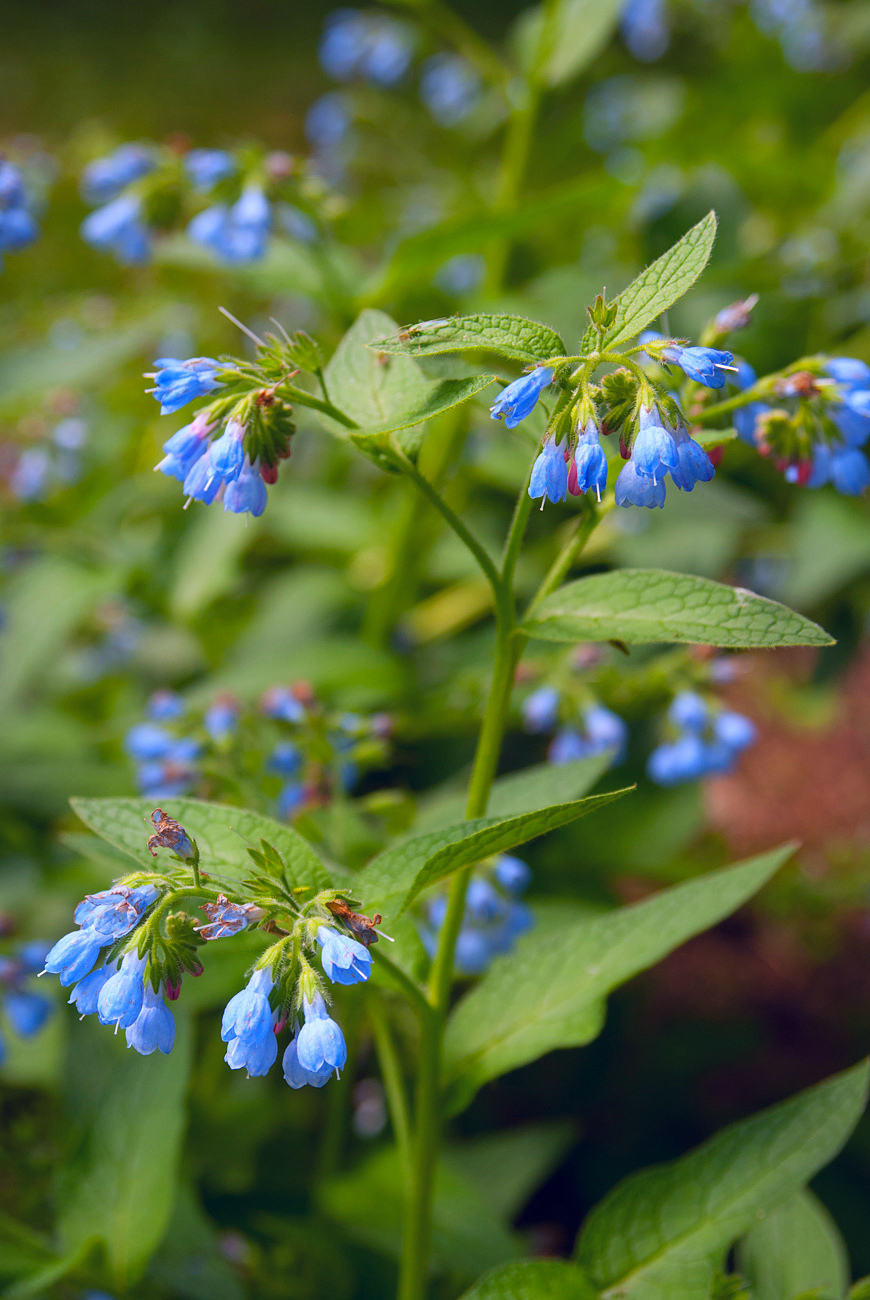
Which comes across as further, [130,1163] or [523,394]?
[130,1163]

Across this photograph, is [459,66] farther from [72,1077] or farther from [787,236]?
[72,1077]

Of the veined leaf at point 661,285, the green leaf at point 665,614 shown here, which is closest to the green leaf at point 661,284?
the veined leaf at point 661,285

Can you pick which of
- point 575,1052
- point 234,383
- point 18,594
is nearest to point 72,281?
point 18,594

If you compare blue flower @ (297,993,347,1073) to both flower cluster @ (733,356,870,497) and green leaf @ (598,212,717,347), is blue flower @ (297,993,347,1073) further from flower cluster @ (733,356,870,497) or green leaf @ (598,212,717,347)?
flower cluster @ (733,356,870,497)

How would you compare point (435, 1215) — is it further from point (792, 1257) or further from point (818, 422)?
point (818, 422)

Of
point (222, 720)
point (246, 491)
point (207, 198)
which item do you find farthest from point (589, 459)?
point (207, 198)

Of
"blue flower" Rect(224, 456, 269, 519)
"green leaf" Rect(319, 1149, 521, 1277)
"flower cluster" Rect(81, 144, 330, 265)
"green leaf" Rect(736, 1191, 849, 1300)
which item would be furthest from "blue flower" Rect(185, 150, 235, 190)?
"green leaf" Rect(736, 1191, 849, 1300)
